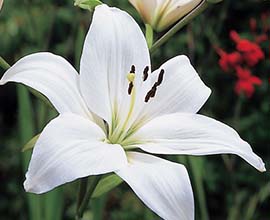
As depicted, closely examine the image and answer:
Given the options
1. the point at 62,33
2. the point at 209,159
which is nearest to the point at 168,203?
the point at 209,159

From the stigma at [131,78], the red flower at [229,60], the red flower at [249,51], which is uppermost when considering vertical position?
the stigma at [131,78]

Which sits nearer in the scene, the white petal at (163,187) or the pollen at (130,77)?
the white petal at (163,187)

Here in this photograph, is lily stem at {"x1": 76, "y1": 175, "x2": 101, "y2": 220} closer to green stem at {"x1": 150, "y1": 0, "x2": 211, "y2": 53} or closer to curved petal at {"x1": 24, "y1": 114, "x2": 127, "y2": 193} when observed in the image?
curved petal at {"x1": 24, "y1": 114, "x2": 127, "y2": 193}

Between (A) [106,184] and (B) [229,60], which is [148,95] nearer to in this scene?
(A) [106,184]

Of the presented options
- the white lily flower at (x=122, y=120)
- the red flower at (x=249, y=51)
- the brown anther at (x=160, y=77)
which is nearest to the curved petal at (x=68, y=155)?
the white lily flower at (x=122, y=120)

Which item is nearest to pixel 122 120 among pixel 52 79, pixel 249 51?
pixel 52 79

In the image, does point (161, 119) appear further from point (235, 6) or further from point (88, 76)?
point (235, 6)

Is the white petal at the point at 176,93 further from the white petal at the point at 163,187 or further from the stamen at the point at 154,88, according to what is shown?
the white petal at the point at 163,187

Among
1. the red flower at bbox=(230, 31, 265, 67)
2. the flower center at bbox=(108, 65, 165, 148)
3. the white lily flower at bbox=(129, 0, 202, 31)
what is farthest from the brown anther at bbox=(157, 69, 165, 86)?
the red flower at bbox=(230, 31, 265, 67)
